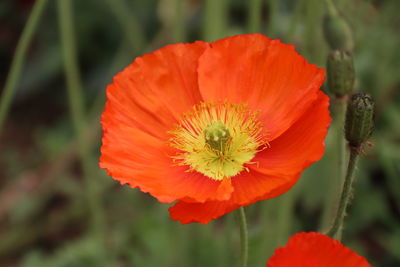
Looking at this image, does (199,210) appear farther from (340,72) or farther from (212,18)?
(212,18)

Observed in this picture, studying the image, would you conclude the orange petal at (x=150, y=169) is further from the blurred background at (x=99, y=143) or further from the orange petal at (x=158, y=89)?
the blurred background at (x=99, y=143)

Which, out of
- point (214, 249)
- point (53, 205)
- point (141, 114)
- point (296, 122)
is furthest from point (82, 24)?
point (296, 122)

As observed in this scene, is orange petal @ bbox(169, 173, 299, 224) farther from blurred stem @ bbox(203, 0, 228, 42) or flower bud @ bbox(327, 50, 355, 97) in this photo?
blurred stem @ bbox(203, 0, 228, 42)

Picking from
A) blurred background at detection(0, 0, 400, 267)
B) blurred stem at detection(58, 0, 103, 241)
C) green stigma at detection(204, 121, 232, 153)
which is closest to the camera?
green stigma at detection(204, 121, 232, 153)

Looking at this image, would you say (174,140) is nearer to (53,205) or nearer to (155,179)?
(155,179)

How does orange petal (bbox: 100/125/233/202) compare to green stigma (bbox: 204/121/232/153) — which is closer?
orange petal (bbox: 100/125/233/202)

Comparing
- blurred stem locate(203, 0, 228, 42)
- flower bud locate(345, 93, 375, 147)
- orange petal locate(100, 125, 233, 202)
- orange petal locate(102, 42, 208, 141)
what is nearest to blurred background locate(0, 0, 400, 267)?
blurred stem locate(203, 0, 228, 42)

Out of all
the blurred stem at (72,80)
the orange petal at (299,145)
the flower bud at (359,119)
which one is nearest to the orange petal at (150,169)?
the orange petal at (299,145)

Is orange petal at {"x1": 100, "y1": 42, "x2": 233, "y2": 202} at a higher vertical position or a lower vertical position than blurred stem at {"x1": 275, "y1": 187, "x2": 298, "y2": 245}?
higher
